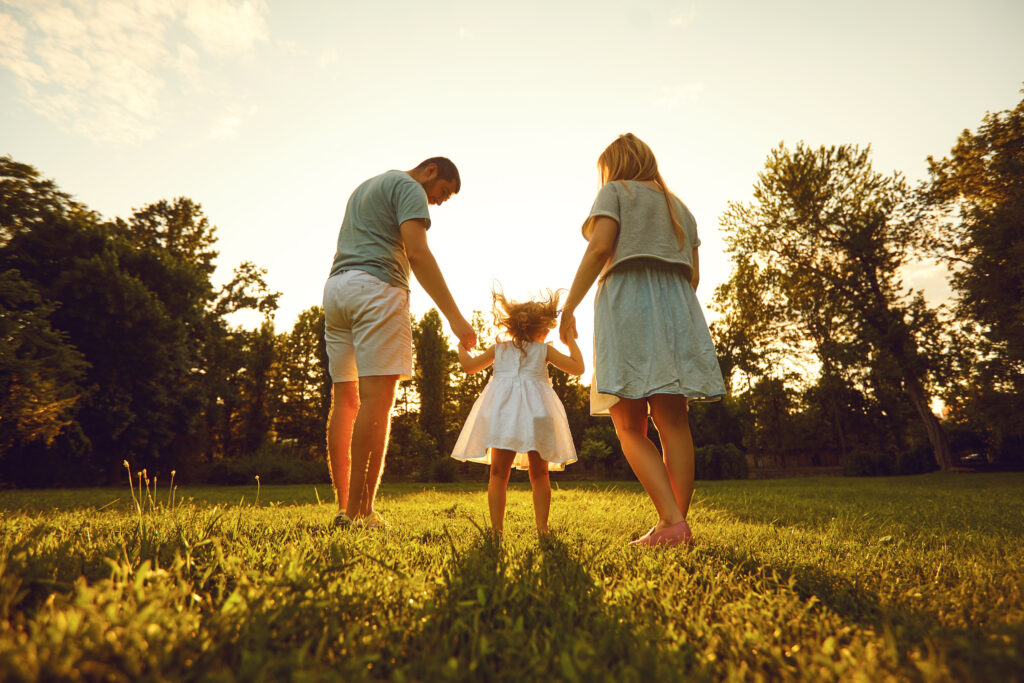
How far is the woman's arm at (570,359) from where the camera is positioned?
4020 millimetres

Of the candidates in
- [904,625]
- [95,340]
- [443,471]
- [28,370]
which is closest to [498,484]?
[904,625]

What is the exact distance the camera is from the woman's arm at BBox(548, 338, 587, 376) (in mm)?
4020

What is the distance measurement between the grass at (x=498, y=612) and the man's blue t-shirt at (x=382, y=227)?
193 cm

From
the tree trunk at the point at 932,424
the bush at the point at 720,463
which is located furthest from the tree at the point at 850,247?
the bush at the point at 720,463

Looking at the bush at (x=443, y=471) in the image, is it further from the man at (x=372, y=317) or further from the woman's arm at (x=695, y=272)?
the woman's arm at (x=695, y=272)

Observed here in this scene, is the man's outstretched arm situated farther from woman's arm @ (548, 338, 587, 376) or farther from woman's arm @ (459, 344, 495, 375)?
woman's arm @ (548, 338, 587, 376)

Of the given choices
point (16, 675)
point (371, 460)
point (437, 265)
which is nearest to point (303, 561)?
point (16, 675)

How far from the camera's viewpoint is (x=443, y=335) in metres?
28.8

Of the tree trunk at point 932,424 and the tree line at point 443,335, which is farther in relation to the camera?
the tree trunk at point 932,424

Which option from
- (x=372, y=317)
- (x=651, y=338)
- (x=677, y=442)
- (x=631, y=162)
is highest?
(x=631, y=162)

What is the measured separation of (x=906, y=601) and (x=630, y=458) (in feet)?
5.24

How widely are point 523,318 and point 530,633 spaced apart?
9.17 feet

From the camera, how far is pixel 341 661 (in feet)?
3.76

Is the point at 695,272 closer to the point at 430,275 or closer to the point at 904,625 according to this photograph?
the point at 430,275
